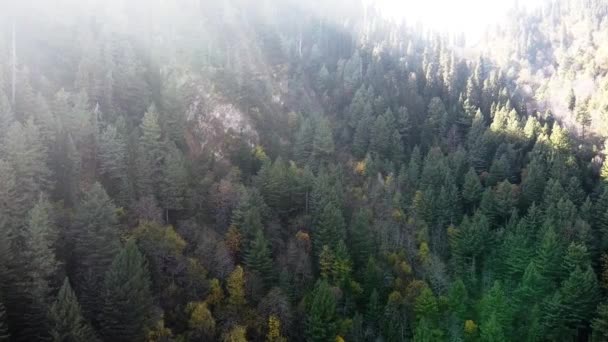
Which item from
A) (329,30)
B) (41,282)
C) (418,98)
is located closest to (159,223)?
(41,282)

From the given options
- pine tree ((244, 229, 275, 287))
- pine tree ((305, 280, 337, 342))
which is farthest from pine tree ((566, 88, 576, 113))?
pine tree ((244, 229, 275, 287))

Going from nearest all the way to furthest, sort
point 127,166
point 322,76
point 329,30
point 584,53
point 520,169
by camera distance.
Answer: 1. point 127,166
2. point 520,169
3. point 322,76
4. point 329,30
5. point 584,53

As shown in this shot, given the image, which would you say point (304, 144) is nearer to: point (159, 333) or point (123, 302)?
point (159, 333)

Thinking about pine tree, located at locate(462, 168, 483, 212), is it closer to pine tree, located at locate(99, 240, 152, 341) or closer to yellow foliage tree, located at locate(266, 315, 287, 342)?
yellow foliage tree, located at locate(266, 315, 287, 342)

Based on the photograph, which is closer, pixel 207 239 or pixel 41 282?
pixel 41 282

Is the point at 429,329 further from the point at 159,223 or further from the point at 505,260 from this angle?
the point at 159,223

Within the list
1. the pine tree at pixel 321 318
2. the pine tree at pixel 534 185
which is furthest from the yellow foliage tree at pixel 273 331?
the pine tree at pixel 534 185

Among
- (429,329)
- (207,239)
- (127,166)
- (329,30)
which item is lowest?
(429,329)
